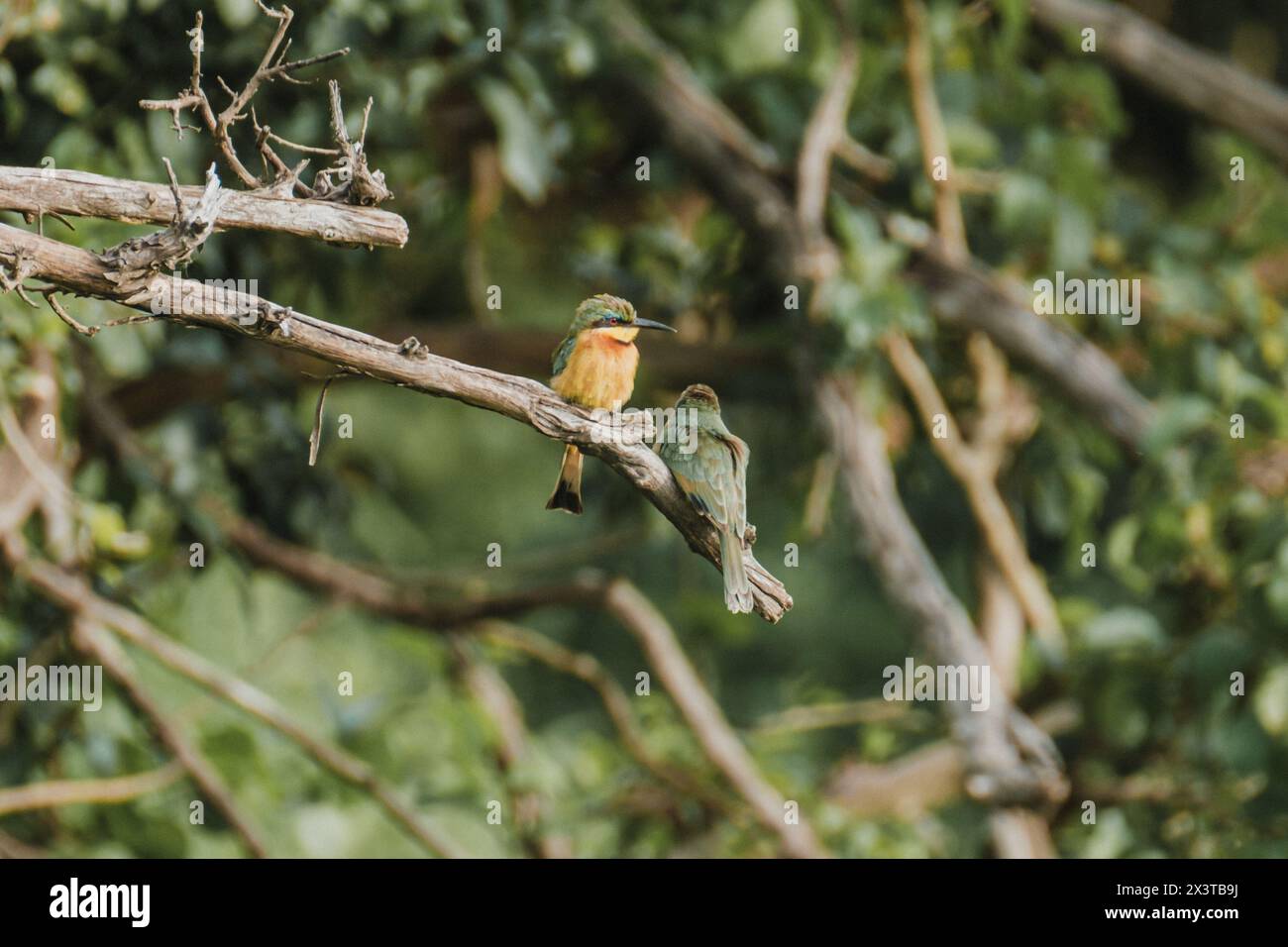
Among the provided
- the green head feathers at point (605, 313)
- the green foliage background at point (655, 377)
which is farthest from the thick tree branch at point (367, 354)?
the green foliage background at point (655, 377)

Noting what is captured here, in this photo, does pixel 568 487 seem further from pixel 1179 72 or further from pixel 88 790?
pixel 1179 72

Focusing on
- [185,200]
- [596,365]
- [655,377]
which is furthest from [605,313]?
[655,377]

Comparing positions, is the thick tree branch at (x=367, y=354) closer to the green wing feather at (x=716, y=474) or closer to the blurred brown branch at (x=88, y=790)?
the green wing feather at (x=716, y=474)

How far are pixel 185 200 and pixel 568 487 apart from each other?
1.90 feet

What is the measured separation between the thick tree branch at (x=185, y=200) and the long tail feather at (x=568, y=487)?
357 mm

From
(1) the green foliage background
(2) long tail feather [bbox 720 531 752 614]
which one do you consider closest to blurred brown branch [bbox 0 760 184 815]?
(1) the green foliage background

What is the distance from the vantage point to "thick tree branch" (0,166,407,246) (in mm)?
1702

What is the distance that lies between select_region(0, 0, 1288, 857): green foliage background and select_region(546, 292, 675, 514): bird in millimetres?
1697

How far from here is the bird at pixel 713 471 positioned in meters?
1.69

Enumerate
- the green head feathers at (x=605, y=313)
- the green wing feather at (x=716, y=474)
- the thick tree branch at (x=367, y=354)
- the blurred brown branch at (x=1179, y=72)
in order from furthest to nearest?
the blurred brown branch at (x=1179, y=72), the green head feathers at (x=605, y=313), the green wing feather at (x=716, y=474), the thick tree branch at (x=367, y=354)

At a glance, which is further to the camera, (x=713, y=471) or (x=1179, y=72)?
(x=1179, y=72)

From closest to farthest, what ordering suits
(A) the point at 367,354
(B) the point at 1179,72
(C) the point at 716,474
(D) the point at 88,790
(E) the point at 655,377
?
(A) the point at 367,354, (C) the point at 716,474, (D) the point at 88,790, (E) the point at 655,377, (B) the point at 1179,72

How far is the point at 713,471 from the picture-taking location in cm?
179

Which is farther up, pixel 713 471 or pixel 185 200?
pixel 185 200
